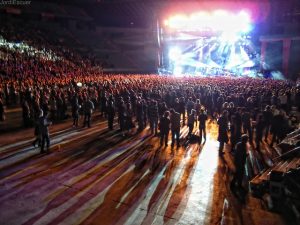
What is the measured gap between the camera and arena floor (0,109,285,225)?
24.3 ft

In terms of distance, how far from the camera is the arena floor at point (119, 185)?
7398 mm

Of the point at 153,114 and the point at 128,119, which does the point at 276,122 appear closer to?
the point at 153,114

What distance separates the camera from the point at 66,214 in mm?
7441

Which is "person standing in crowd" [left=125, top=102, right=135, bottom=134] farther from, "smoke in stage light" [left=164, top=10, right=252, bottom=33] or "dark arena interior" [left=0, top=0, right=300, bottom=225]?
"smoke in stage light" [left=164, top=10, right=252, bottom=33]

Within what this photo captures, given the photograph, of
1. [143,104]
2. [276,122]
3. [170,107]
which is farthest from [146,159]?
[170,107]

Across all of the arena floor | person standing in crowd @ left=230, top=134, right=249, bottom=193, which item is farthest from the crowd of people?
person standing in crowd @ left=230, top=134, right=249, bottom=193

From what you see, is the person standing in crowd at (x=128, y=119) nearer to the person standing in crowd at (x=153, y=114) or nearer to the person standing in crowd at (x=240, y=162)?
the person standing in crowd at (x=153, y=114)

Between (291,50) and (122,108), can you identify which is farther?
(291,50)

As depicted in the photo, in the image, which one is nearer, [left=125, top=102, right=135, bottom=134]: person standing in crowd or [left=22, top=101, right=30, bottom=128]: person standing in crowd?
[left=125, top=102, right=135, bottom=134]: person standing in crowd

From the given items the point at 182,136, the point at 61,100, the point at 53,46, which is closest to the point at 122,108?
the point at 182,136

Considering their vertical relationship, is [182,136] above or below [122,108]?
below

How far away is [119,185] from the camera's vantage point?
30.0 ft

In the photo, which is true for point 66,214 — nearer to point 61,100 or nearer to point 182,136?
point 182,136

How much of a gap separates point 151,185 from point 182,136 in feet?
20.6
